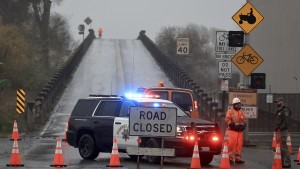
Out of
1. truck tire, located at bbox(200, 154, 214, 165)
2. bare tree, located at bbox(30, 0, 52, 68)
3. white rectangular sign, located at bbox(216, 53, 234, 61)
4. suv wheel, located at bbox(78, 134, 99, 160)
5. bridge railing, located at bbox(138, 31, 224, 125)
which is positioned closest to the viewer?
truck tire, located at bbox(200, 154, 214, 165)

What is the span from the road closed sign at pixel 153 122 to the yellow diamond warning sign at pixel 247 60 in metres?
12.3

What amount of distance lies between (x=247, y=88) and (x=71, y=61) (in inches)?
1150

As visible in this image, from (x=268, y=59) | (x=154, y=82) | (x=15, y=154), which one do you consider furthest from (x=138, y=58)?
(x=15, y=154)

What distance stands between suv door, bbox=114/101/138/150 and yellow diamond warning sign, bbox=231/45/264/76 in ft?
Answer: 27.3

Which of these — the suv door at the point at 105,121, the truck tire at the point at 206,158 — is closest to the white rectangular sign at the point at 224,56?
the suv door at the point at 105,121

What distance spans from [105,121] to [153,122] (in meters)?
5.13

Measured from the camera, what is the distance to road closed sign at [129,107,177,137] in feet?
53.1

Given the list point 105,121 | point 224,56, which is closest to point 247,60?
point 224,56

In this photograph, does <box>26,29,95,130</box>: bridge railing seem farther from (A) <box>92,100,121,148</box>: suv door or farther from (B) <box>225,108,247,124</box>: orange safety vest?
(B) <box>225,108,247,124</box>: orange safety vest

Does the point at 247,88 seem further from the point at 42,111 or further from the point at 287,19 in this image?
the point at 287,19

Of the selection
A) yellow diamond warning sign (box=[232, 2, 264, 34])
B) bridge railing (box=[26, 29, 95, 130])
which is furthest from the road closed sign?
bridge railing (box=[26, 29, 95, 130])

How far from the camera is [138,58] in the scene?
6769 cm

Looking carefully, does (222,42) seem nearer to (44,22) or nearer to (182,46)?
(182,46)

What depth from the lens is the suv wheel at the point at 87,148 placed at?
69.9 ft
